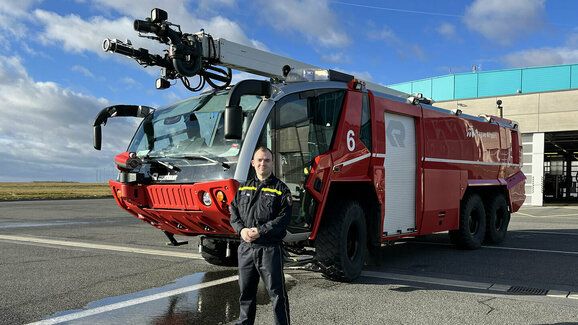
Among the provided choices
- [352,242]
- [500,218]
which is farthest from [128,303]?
[500,218]

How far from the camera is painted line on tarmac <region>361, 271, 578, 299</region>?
6.65 metres

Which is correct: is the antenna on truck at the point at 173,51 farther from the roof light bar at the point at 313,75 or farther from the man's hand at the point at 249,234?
the man's hand at the point at 249,234

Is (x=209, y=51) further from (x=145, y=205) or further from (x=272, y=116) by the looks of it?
(x=145, y=205)

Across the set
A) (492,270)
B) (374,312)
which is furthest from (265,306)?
(492,270)

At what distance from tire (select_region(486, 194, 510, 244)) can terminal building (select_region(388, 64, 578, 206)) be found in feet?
50.8

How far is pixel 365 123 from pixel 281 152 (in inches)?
67.9

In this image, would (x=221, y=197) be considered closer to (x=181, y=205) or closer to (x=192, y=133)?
(x=181, y=205)

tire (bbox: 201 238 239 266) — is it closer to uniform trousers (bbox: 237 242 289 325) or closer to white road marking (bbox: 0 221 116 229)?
uniform trousers (bbox: 237 242 289 325)

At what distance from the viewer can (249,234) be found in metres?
4.26

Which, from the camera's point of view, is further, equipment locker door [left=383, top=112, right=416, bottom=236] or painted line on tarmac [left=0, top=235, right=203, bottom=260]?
painted line on tarmac [left=0, top=235, right=203, bottom=260]

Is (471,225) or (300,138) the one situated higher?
(300,138)

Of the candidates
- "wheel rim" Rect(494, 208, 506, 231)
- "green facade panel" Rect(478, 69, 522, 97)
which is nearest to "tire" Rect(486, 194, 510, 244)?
"wheel rim" Rect(494, 208, 506, 231)

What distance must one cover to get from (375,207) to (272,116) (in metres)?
2.30

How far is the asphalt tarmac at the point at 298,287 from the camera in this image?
17.8 ft
